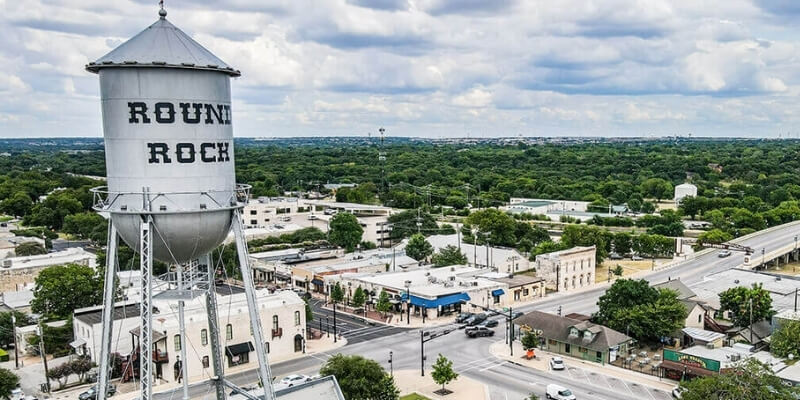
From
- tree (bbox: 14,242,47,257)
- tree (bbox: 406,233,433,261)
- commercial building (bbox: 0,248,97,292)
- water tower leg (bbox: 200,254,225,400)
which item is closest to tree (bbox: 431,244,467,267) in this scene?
tree (bbox: 406,233,433,261)

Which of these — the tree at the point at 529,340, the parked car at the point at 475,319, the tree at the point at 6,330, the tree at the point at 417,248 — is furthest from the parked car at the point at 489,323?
the tree at the point at 6,330

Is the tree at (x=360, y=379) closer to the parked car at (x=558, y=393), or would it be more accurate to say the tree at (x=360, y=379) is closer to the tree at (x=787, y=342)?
the parked car at (x=558, y=393)

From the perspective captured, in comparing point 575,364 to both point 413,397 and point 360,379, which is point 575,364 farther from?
point 360,379

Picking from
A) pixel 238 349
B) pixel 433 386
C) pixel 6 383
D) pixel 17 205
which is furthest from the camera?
pixel 17 205

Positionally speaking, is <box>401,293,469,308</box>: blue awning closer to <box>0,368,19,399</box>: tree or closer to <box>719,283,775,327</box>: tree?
<box>719,283,775,327</box>: tree

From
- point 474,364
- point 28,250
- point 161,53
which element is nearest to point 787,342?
point 474,364

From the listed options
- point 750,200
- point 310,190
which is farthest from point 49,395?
point 310,190
